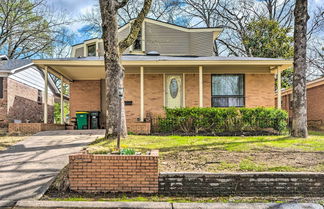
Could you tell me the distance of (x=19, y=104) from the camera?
A: 14758mm

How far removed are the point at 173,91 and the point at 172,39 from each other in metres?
4.27

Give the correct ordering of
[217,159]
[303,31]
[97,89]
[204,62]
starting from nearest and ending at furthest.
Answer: [217,159]
[303,31]
[204,62]
[97,89]

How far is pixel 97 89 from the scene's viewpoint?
1473cm

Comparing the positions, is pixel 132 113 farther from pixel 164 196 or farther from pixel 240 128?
pixel 164 196

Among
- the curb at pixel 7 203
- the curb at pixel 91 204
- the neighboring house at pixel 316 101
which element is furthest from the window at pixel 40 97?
the neighboring house at pixel 316 101

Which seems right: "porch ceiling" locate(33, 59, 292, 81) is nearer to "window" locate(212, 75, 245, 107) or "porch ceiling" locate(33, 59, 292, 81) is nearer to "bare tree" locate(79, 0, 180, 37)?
"window" locate(212, 75, 245, 107)

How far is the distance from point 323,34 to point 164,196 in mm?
25773

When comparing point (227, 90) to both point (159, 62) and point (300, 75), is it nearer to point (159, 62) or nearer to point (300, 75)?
point (159, 62)

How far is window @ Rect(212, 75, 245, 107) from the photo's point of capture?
12820 mm

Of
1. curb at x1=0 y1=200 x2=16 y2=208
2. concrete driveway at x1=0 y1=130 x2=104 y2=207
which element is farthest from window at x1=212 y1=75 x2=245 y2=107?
curb at x1=0 y1=200 x2=16 y2=208

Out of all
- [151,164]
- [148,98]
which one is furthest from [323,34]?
[151,164]

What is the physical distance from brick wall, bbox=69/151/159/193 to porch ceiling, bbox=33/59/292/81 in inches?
285

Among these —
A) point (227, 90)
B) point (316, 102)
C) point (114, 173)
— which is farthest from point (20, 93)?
point (316, 102)

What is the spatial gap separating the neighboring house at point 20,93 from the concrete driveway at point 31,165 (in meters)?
6.55
